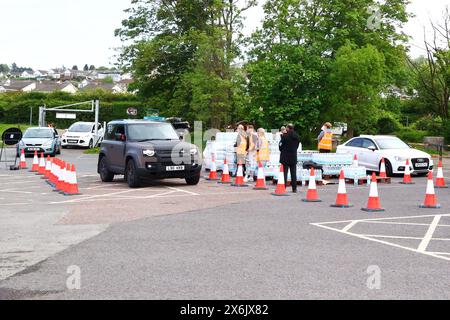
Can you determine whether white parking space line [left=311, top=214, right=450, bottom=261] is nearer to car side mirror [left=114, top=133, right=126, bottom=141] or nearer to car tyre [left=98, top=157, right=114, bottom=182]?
car side mirror [left=114, top=133, right=126, bottom=141]

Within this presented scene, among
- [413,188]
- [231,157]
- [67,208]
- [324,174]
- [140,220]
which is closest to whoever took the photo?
[140,220]

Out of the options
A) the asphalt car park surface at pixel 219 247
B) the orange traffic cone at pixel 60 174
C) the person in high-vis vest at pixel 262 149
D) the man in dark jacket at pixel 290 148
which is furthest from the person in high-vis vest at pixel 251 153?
the orange traffic cone at pixel 60 174

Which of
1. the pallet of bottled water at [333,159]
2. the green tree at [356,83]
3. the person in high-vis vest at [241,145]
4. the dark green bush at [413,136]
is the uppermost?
the green tree at [356,83]

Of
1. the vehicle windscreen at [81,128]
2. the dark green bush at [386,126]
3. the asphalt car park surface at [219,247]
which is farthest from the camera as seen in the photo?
the dark green bush at [386,126]

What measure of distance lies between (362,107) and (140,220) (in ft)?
100

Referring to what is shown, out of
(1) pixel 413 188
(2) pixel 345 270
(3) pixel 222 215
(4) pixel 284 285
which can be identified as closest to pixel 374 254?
(2) pixel 345 270

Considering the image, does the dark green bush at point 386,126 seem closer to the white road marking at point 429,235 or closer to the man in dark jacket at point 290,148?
Result: the man in dark jacket at point 290,148

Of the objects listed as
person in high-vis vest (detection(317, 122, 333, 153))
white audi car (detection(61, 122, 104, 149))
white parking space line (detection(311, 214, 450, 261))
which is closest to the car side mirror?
person in high-vis vest (detection(317, 122, 333, 153))

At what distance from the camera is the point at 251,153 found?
2144 centimetres

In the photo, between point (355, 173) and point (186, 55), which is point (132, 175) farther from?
point (186, 55)

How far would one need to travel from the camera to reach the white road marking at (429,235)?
9195 millimetres

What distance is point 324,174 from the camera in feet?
71.1

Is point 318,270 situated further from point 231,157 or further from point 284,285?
point 231,157

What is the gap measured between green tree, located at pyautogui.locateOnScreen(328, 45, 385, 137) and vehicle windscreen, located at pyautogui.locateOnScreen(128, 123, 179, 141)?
21.3m
